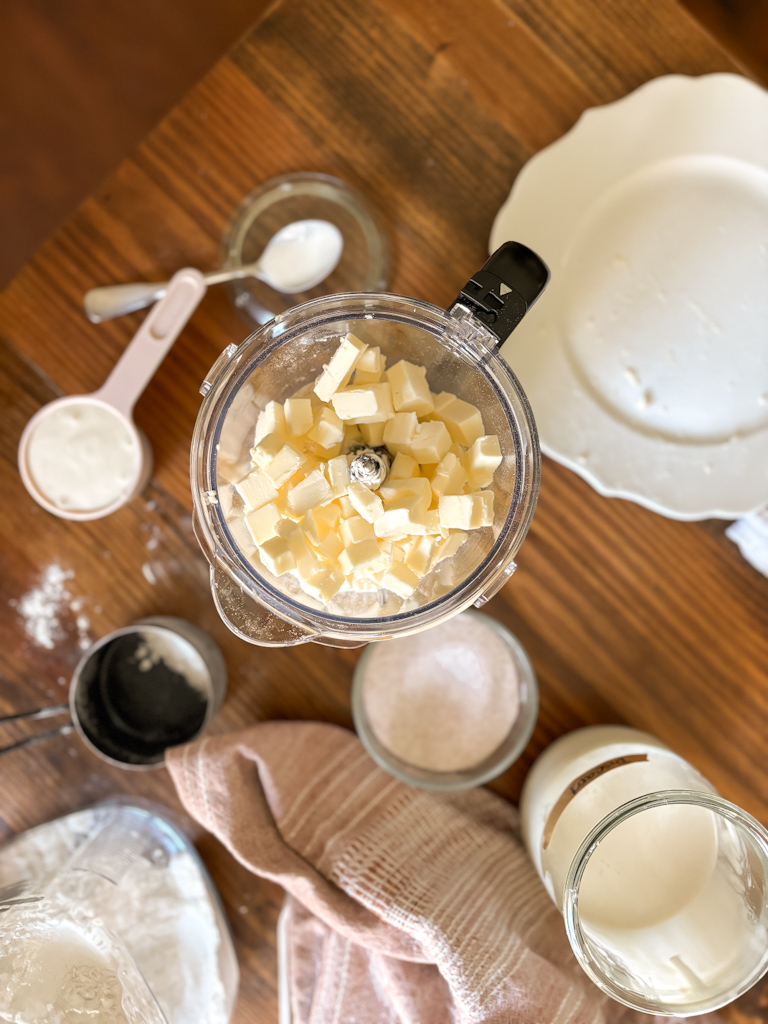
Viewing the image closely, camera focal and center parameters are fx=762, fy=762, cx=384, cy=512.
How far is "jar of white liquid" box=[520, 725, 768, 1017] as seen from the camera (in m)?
0.61

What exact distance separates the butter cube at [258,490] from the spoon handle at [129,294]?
0.99 ft

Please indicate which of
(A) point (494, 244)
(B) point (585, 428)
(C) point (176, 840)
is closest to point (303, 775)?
(C) point (176, 840)

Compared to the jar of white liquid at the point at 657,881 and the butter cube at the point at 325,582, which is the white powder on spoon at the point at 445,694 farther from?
the butter cube at the point at 325,582

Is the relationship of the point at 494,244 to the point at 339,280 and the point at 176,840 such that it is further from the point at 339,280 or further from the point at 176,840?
the point at 176,840

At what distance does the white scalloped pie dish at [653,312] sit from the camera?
2.54 feet

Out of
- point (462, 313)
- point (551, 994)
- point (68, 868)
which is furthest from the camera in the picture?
point (68, 868)

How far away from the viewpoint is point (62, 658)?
869 mm

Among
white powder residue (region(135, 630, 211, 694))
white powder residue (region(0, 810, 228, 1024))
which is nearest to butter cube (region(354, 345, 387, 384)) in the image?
white powder residue (region(135, 630, 211, 694))

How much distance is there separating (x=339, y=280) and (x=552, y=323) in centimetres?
23

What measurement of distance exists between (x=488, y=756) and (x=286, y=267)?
57cm

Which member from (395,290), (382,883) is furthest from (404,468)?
(382,883)

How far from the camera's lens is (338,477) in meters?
0.59

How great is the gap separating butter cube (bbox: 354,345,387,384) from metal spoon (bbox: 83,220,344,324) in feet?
0.75

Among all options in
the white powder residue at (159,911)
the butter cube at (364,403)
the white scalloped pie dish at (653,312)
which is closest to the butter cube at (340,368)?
the butter cube at (364,403)
